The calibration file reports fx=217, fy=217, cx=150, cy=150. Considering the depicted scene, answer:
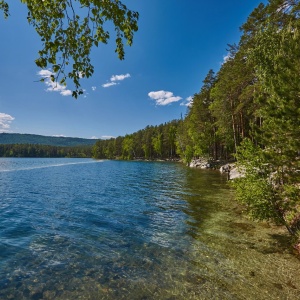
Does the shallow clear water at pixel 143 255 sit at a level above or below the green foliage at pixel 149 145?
below

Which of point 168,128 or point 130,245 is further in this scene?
point 168,128

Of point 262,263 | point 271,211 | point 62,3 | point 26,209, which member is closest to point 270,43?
point 271,211

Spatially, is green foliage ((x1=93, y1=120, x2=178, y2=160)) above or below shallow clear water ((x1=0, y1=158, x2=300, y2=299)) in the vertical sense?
above

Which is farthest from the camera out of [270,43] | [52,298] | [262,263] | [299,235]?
[270,43]

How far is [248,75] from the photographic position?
24.5m

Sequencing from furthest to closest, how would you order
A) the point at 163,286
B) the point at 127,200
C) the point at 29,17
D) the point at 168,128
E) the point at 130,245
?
the point at 168,128
the point at 127,200
the point at 130,245
the point at 163,286
the point at 29,17

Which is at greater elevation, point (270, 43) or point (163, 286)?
point (270, 43)

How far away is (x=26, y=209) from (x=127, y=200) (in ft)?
25.9

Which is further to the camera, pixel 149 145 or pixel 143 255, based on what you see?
pixel 149 145

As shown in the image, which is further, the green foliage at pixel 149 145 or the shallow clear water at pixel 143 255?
the green foliage at pixel 149 145

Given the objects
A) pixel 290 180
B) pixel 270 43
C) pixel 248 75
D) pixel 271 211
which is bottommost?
pixel 271 211

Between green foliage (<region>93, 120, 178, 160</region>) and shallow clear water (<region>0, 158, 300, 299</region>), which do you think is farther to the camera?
green foliage (<region>93, 120, 178, 160</region>)

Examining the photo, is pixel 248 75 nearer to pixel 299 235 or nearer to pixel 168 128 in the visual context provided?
pixel 299 235

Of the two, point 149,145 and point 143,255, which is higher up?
point 149,145
